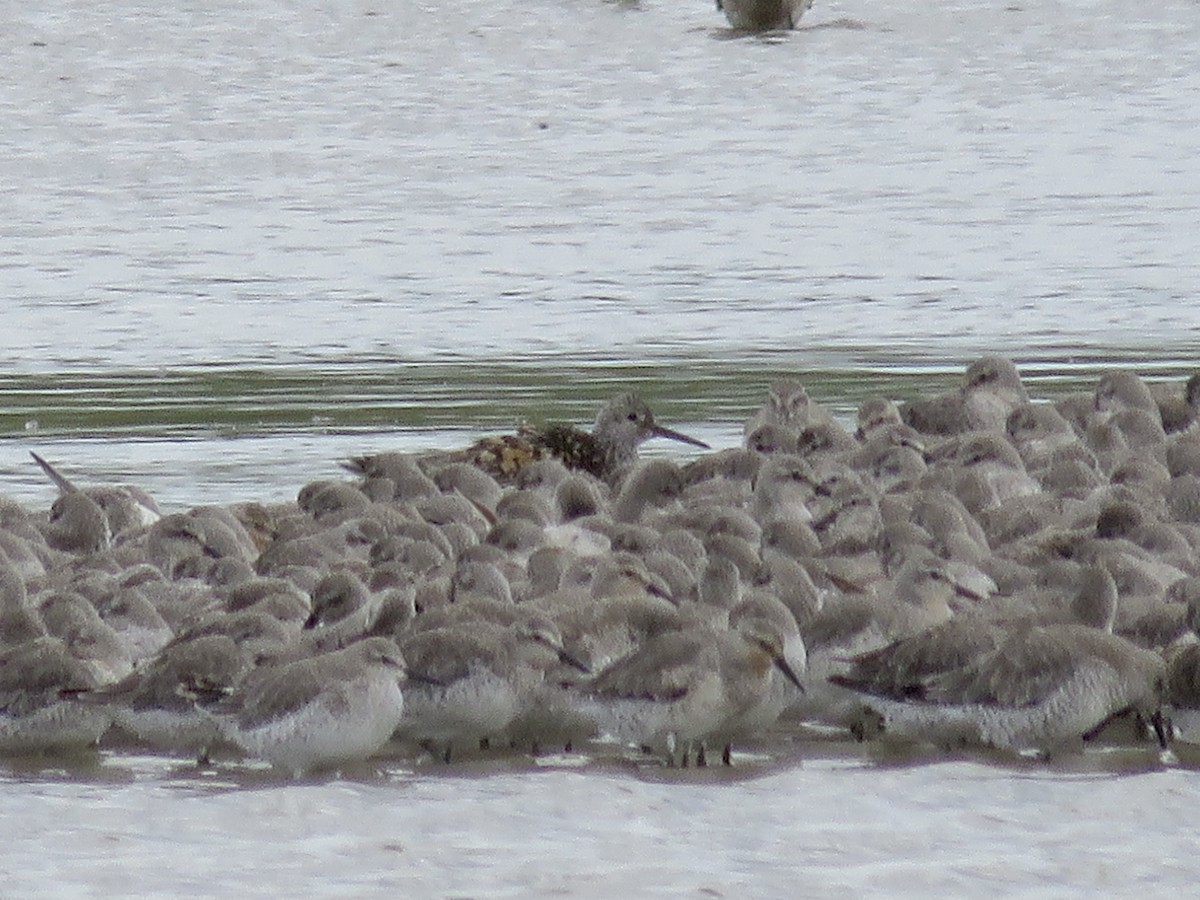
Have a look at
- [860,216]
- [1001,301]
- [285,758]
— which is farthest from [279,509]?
[860,216]

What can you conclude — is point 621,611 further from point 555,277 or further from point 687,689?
point 555,277

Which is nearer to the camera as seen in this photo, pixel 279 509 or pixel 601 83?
pixel 279 509

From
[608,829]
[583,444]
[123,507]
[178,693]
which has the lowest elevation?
[583,444]

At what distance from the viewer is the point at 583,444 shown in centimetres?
1338

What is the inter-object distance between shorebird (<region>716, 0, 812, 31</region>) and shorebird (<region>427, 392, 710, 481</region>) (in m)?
22.3

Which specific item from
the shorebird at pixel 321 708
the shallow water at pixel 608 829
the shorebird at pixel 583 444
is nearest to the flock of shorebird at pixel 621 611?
the shorebird at pixel 321 708

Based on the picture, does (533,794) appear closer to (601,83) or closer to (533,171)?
(533,171)

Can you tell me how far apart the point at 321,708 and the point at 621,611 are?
119 cm

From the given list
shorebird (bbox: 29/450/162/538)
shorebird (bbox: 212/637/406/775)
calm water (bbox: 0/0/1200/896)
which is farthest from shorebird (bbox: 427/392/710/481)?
shorebird (bbox: 212/637/406/775)

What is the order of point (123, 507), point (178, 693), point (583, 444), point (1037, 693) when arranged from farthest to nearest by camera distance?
point (583, 444)
point (123, 507)
point (178, 693)
point (1037, 693)

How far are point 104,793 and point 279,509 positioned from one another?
3.95 m

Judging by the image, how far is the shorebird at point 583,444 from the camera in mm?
12992

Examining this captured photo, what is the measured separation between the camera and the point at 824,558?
33.7 ft

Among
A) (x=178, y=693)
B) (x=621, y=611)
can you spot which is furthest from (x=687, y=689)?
(x=178, y=693)
